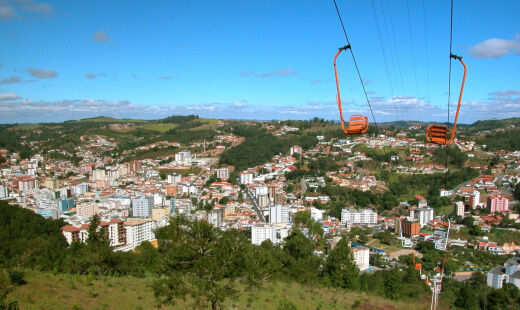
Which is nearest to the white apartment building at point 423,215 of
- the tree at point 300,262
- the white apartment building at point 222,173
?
the tree at point 300,262

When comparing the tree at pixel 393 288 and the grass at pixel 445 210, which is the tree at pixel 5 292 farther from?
the grass at pixel 445 210

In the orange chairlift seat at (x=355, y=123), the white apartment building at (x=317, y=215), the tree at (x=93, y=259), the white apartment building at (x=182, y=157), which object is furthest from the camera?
the white apartment building at (x=182, y=157)

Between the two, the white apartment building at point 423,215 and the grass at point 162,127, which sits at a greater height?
the grass at point 162,127

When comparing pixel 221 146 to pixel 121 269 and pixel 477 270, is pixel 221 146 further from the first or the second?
pixel 121 269

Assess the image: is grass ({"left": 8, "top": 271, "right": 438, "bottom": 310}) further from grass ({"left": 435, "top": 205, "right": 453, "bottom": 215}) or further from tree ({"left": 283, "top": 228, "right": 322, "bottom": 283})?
grass ({"left": 435, "top": 205, "right": 453, "bottom": 215})

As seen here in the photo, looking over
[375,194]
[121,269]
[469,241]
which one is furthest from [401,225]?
[121,269]

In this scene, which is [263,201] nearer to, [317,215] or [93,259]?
[317,215]

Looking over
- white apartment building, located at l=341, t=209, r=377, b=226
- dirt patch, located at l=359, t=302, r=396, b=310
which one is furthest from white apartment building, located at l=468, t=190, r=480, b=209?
dirt patch, located at l=359, t=302, r=396, b=310

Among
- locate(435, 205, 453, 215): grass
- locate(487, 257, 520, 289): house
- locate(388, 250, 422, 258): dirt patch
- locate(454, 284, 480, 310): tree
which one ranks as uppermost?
locate(454, 284, 480, 310): tree
